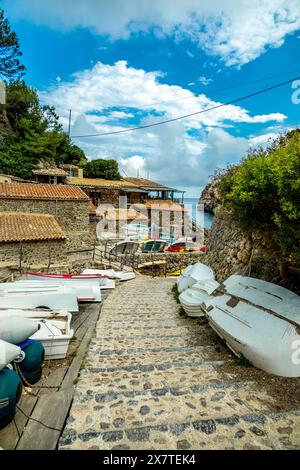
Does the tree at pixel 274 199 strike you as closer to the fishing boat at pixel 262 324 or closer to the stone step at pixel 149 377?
the fishing boat at pixel 262 324

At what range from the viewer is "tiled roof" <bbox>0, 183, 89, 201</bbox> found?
18967 mm

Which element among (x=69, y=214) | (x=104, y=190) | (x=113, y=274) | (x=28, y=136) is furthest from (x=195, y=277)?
(x=28, y=136)

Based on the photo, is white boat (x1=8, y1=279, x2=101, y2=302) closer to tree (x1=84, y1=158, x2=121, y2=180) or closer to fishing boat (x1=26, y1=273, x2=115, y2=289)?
fishing boat (x1=26, y1=273, x2=115, y2=289)

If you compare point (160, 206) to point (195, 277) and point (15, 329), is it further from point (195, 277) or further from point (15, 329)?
point (15, 329)

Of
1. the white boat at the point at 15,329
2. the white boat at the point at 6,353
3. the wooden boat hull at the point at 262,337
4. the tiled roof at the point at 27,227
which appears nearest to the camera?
the white boat at the point at 6,353

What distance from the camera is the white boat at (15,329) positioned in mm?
3703

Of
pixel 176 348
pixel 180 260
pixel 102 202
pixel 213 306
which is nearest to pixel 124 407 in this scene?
pixel 176 348

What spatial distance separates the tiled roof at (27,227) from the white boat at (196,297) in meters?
11.4

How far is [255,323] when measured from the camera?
14.8 ft

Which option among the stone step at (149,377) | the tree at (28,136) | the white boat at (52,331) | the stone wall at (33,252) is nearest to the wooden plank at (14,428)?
the stone step at (149,377)

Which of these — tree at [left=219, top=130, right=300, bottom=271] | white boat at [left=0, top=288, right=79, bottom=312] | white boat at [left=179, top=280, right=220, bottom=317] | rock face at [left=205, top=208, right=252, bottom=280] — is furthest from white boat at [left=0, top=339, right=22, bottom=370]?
rock face at [left=205, top=208, right=252, bottom=280]

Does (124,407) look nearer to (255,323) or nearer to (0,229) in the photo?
(255,323)

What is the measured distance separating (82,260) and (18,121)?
2717 centimetres
